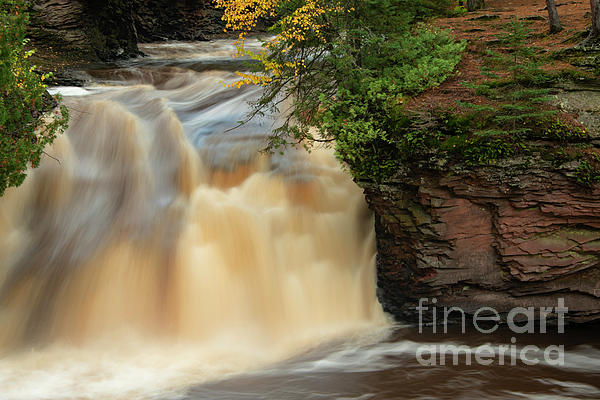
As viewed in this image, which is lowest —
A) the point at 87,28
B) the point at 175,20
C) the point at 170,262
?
the point at 170,262

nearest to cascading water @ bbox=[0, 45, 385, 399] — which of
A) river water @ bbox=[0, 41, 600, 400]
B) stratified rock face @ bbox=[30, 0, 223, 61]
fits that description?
river water @ bbox=[0, 41, 600, 400]

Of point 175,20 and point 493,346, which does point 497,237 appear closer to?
point 493,346

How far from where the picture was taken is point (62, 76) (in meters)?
12.5

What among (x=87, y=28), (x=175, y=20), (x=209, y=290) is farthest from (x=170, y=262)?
(x=175, y=20)

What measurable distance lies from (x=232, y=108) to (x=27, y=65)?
4.07 meters

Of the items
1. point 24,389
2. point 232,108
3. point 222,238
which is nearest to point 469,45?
point 232,108

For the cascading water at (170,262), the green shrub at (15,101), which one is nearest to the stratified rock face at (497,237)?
the cascading water at (170,262)

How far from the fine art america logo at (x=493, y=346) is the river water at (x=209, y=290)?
6 centimetres

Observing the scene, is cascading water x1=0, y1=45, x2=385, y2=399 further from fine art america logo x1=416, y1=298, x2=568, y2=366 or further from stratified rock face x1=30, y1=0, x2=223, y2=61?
stratified rock face x1=30, y1=0, x2=223, y2=61

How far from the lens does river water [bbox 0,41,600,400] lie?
18.4ft

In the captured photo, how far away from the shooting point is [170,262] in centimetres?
727

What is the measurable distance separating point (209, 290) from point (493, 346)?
390 centimetres

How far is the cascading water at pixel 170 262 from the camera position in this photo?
638 cm

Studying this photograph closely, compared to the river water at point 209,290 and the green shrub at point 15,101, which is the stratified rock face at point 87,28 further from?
the green shrub at point 15,101
